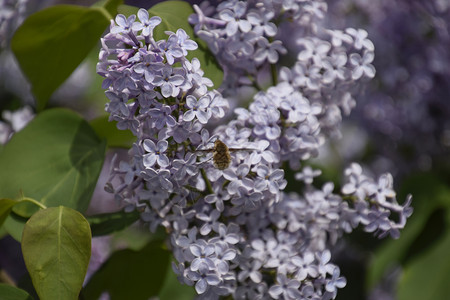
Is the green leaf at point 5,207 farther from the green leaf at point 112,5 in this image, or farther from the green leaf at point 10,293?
the green leaf at point 112,5

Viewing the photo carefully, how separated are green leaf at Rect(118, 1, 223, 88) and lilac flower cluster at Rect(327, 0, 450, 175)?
24.4 inches

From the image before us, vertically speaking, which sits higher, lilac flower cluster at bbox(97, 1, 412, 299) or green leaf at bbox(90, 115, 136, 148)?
lilac flower cluster at bbox(97, 1, 412, 299)

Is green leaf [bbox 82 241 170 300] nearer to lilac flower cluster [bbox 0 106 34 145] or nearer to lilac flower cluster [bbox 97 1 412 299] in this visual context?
lilac flower cluster [bbox 97 1 412 299]

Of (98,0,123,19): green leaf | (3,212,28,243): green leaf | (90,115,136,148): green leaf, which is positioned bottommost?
(3,212,28,243): green leaf

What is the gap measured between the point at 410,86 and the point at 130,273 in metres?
0.73

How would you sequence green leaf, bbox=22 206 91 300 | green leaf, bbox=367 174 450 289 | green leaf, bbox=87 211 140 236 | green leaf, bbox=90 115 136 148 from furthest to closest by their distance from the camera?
1. green leaf, bbox=367 174 450 289
2. green leaf, bbox=90 115 136 148
3. green leaf, bbox=87 211 140 236
4. green leaf, bbox=22 206 91 300

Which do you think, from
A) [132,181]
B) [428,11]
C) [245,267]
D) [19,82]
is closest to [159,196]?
[132,181]

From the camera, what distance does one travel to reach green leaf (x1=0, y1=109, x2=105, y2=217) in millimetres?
693

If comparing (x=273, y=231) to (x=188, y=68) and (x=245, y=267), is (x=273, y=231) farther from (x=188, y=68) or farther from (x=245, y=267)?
(x=188, y=68)

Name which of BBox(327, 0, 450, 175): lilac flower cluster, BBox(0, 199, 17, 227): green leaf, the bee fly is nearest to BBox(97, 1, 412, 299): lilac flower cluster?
the bee fly

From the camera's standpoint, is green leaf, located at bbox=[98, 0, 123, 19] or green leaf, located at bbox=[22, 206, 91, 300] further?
green leaf, located at bbox=[98, 0, 123, 19]

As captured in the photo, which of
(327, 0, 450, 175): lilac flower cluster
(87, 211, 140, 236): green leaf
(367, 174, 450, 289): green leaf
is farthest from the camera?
(327, 0, 450, 175): lilac flower cluster

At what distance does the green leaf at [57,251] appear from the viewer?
0.58m

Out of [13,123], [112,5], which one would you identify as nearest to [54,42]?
[112,5]
